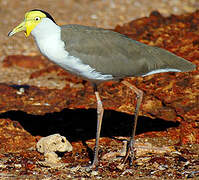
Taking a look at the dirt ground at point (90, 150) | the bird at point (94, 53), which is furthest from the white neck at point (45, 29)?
the dirt ground at point (90, 150)

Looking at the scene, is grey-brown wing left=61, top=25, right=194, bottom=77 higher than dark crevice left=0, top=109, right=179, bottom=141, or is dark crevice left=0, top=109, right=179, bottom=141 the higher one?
grey-brown wing left=61, top=25, right=194, bottom=77

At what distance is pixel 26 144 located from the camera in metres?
5.41

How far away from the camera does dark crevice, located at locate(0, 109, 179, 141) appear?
18.1ft

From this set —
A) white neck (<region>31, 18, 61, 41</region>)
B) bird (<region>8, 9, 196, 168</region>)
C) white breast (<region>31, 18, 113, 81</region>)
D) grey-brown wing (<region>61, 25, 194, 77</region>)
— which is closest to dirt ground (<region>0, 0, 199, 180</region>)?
bird (<region>8, 9, 196, 168</region>)

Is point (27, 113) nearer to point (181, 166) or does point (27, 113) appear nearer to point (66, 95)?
point (66, 95)

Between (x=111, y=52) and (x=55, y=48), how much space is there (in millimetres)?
710

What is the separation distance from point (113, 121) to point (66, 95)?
1147 millimetres

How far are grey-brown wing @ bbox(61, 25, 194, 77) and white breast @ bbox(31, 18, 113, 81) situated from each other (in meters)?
0.06

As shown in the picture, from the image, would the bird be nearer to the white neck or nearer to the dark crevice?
the white neck

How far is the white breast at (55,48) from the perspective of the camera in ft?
14.1

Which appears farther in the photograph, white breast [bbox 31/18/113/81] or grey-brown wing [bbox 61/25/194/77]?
grey-brown wing [bbox 61/25/194/77]

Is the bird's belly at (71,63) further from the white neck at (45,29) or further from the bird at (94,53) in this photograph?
the white neck at (45,29)

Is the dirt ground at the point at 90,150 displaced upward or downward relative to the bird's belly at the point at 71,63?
downward

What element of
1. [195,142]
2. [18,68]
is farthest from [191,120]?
[18,68]
